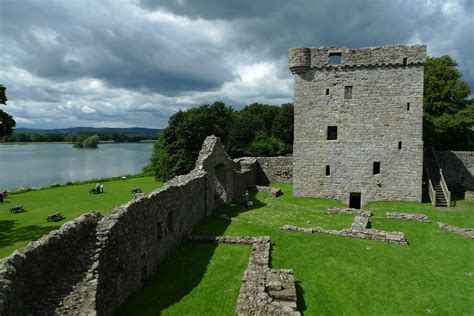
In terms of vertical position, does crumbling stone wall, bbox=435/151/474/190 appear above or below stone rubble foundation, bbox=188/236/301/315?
above

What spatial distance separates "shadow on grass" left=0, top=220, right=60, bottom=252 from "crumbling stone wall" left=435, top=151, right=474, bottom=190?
87.2ft

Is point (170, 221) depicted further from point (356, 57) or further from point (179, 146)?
point (179, 146)

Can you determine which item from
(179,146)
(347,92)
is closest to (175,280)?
(347,92)

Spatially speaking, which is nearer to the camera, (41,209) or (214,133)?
(41,209)

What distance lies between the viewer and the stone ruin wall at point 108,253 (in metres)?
6.70

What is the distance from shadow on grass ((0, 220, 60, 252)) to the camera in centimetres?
1623

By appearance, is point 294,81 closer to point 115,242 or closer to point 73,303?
point 115,242

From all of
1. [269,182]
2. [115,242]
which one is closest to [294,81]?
[269,182]

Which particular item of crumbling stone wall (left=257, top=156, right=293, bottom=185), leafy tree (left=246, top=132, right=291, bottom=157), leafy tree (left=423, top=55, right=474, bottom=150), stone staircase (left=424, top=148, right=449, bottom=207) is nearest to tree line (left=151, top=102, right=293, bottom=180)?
leafy tree (left=246, top=132, right=291, bottom=157)

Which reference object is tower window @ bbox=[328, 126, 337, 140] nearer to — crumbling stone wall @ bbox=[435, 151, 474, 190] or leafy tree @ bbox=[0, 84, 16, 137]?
crumbling stone wall @ bbox=[435, 151, 474, 190]

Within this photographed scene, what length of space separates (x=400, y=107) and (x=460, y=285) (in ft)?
44.9

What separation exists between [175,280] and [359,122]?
1643 centimetres

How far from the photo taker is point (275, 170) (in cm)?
3297

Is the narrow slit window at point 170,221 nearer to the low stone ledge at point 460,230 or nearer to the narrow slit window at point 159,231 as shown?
the narrow slit window at point 159,231
